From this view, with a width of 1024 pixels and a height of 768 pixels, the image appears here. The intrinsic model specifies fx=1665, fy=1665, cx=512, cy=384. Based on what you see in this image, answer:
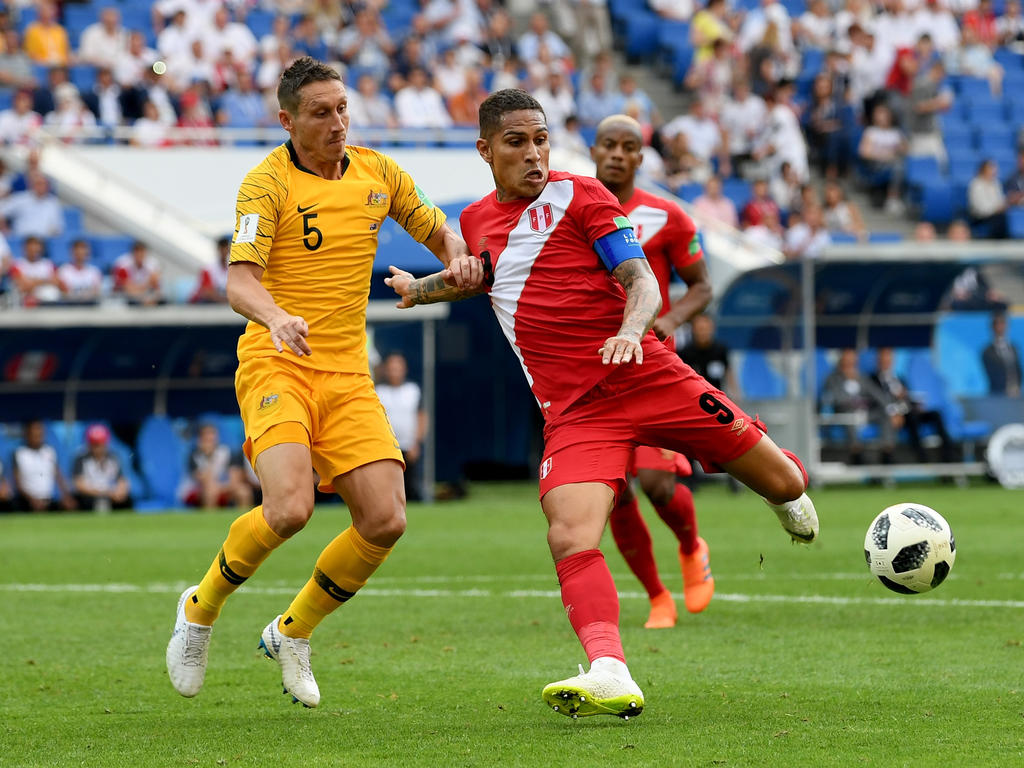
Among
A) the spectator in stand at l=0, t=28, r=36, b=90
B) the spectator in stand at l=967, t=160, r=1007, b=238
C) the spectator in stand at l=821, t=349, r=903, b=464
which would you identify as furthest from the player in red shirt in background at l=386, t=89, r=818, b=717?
the spectator in stand at l=967, t=160, r=1007, b=238

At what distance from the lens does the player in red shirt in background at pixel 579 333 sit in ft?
20.5

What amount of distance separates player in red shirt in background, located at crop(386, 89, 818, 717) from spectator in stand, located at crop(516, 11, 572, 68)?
19.3 metres

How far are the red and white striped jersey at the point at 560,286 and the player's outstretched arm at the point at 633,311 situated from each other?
0.15 metres

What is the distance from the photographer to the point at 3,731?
605cm

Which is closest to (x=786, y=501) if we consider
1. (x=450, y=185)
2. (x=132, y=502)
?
(x=132, y=502)

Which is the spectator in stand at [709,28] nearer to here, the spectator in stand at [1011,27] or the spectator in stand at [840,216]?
the spectator in stand at [840,216]

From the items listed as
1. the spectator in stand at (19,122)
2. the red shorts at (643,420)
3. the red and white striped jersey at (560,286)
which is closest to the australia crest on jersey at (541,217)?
the red and white striped jersey at (560,286)

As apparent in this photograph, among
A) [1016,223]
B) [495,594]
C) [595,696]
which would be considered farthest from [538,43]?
[595,696]

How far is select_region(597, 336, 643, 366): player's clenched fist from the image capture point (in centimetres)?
585

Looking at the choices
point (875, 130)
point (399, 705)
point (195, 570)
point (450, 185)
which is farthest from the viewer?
point (875, 130)

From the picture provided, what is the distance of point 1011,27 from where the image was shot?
29922mm

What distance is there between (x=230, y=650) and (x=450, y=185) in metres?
14.5

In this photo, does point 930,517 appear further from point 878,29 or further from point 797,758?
point 878,29

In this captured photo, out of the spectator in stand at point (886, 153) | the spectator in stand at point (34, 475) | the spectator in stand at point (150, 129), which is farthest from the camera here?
the spectator in stand at point (886, 153)
